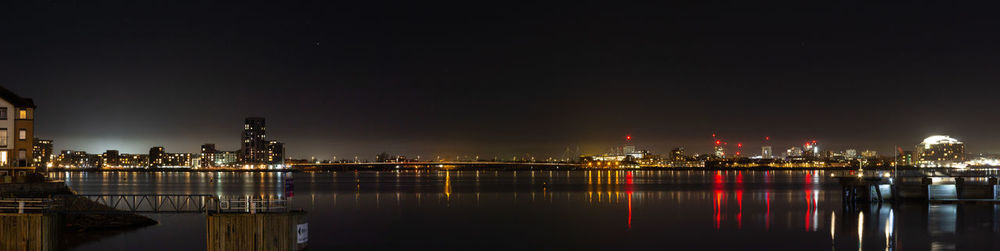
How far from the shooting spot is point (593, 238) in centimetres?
4275

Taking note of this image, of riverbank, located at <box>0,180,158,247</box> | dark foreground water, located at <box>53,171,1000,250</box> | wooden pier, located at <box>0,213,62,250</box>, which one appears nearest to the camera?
wooden pier, located at <box>0,213,62,250</box>

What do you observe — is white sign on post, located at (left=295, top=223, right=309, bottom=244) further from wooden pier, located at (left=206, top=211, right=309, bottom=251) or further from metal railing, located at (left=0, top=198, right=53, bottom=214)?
metal railing, located at (left=0, top=198, right=53, bottom=214)

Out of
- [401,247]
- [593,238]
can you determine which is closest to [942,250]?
[593,238]

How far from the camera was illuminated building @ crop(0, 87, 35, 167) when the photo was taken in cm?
4828

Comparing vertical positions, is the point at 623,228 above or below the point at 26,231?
below

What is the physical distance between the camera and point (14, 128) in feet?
159

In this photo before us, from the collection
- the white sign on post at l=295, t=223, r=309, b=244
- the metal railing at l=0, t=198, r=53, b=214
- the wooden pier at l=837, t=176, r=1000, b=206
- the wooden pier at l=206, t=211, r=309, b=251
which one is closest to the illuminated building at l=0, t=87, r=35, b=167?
the metal railing at l=0, t=198, r=53, b=214

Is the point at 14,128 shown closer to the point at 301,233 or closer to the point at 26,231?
the point at 26,231

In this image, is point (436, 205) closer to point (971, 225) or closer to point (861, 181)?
point (861, 181)

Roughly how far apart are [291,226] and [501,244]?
15.9m

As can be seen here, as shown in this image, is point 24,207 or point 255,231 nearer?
point 255,231

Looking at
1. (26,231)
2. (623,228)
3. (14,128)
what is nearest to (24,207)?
(26,231)

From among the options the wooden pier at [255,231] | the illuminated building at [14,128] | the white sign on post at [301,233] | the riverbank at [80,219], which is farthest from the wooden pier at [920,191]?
the illuminated building at [14,128]

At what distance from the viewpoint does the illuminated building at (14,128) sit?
48.3 m
